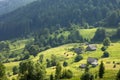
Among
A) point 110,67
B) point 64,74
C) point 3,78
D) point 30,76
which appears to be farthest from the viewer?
point 110,67

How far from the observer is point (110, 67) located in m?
197

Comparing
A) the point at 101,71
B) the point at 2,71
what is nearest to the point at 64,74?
the point at 101,71

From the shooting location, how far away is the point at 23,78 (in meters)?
151

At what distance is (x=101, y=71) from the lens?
155 metres

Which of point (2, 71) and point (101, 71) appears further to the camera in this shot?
point (101, 71)

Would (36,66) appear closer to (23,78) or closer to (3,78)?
(23,78)

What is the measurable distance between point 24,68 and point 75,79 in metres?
28.8

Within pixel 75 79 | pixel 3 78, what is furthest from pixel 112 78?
pixel 3 78

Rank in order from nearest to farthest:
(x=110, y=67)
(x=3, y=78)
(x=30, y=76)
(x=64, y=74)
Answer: (x=3, y=78)
(x=30, y=76)
(x=64, y=74)
(x=110, y=67)

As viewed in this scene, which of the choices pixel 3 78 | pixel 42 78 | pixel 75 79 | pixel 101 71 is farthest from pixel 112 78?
pixel 3 78

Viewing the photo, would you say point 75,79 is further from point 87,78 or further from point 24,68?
point 24,68

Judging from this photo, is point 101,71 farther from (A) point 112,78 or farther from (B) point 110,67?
(B) point 110,67

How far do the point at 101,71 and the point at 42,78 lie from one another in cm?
3201

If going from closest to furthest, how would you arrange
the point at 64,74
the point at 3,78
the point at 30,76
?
the point at 3,78 → the point at 30,76 → the point at 64,74
